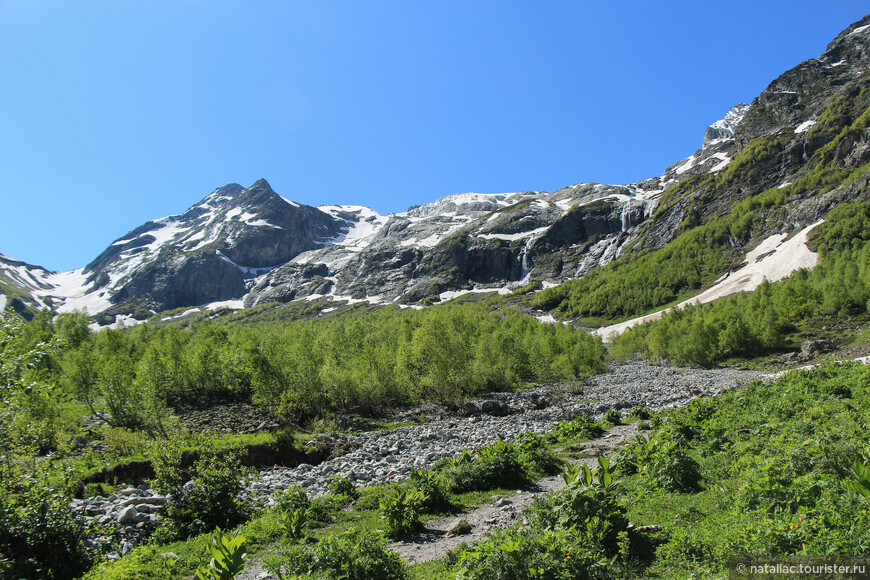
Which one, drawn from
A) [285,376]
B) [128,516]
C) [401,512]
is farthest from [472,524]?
[285,376]

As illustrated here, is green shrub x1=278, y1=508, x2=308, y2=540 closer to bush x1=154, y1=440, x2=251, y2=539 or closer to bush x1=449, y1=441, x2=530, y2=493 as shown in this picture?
bush x1=154, y1=440, x2=251, y2=539

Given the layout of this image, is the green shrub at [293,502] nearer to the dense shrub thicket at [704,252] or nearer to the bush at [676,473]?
the bush at [676,473]

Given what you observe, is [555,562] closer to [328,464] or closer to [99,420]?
[328,464]

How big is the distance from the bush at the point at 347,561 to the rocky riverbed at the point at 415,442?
7914mm

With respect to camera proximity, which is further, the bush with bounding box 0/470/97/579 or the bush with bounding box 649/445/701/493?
the bush with bounding box 649/445/701/493

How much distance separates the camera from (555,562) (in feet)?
23.7

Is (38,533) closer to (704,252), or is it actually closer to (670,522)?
(670,522)

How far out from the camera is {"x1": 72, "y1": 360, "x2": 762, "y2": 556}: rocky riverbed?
54.5 ft

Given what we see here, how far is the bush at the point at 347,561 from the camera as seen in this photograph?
28.8ft

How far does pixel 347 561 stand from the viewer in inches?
352

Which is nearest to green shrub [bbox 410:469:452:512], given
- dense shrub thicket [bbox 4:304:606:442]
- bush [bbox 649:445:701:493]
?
bush [bbox 649:445:701:493]

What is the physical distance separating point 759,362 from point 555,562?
75.9 meters

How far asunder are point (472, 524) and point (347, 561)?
20.1 feet

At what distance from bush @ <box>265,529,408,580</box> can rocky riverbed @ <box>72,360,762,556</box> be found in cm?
791
